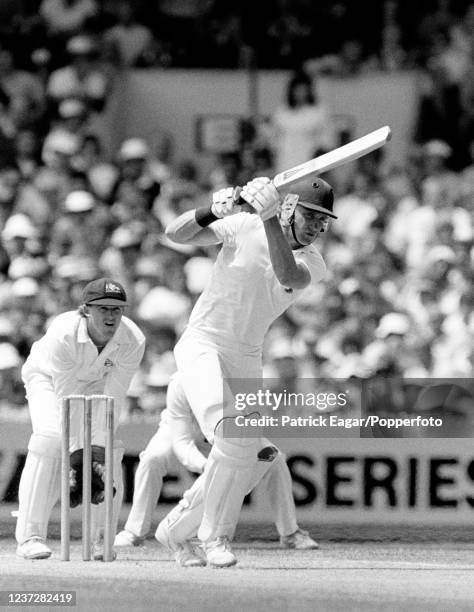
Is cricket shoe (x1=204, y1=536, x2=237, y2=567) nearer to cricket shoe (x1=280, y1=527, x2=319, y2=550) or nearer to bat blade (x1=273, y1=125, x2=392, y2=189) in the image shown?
cricket shoe (x1=280, y1=527, x2=319, y2=550)

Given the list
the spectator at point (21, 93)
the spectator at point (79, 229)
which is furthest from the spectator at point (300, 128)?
the spectator at point (21, 93)

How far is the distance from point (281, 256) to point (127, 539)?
2.15m

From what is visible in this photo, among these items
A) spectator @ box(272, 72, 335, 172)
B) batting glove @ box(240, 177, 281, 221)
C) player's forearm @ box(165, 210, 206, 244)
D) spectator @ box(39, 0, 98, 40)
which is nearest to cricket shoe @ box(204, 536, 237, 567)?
player's forearm @ box(165, 210, 206, 244)

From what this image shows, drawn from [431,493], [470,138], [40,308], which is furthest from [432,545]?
[470,138]

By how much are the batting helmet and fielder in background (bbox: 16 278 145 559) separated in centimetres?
87

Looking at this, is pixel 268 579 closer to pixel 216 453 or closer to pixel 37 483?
pixel 216 453

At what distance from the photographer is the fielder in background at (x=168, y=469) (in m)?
8.85

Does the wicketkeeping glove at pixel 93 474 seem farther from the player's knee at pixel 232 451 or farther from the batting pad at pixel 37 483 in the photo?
the player's knee at pixel 232 451

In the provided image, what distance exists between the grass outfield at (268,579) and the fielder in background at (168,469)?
0.11 metres

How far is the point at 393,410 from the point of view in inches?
382

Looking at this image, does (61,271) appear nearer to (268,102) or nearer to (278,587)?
(268,102)

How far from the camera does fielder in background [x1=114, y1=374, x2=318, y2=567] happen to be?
8.85 metres

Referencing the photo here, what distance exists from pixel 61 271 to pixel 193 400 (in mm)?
4060

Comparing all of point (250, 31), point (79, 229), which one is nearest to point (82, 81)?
point (250, 31)
